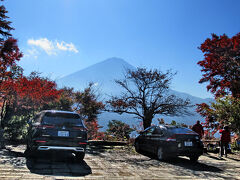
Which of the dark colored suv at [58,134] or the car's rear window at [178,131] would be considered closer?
the dark colored suv at [58,134]

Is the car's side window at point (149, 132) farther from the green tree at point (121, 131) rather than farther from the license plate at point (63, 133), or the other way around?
the green tree at point (121, 131)

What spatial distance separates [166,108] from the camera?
15195 millimetres

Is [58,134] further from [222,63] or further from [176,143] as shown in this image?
[222,63]

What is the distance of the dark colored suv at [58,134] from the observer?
6840mm

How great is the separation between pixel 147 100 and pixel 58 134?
31.8 feet

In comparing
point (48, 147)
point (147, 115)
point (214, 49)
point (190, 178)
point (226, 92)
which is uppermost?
point (214, 49)

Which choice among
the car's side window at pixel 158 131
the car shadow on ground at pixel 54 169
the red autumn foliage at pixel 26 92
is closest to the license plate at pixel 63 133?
the car shadow on ground at pixel 54 169

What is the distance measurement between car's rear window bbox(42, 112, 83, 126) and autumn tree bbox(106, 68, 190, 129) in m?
7.89

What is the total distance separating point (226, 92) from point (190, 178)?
1055 centimetres

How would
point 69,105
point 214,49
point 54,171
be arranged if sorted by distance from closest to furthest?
1. point 54,171
2. point 214,49
3. point 69,105

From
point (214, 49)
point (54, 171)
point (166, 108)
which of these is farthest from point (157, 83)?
point (54, 171)

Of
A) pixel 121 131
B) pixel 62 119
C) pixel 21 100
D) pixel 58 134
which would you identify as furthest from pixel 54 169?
pixel 121 131

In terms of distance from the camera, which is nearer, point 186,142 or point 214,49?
point 186,142

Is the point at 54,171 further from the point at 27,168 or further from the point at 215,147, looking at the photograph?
the point at 215,147
